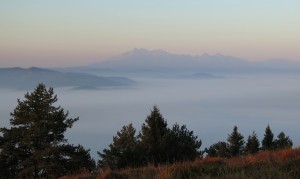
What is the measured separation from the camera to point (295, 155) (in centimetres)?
849

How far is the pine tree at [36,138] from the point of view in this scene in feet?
75.6

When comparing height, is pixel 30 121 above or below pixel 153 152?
above

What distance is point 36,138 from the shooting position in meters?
24.5

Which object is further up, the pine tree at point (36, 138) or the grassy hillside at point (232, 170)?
the pine tree at point (36, 138)

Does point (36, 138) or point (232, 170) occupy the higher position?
point (36, 138)

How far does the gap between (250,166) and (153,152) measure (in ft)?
47.7

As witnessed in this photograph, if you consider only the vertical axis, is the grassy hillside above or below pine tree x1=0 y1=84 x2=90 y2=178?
below

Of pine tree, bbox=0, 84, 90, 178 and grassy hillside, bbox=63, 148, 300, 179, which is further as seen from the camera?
pine tree, bbox=0, 84, 90, 178

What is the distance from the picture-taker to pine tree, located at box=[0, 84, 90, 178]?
75.6 feet

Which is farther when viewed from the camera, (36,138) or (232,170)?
(36,138)

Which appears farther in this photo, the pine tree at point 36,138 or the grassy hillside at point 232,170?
the pine tree at point 36,138

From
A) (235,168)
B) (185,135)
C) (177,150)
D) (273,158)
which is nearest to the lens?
(235,168)

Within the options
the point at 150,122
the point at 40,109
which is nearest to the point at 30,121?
the point at 40,109

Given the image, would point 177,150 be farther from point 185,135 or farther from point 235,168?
point 235,168
